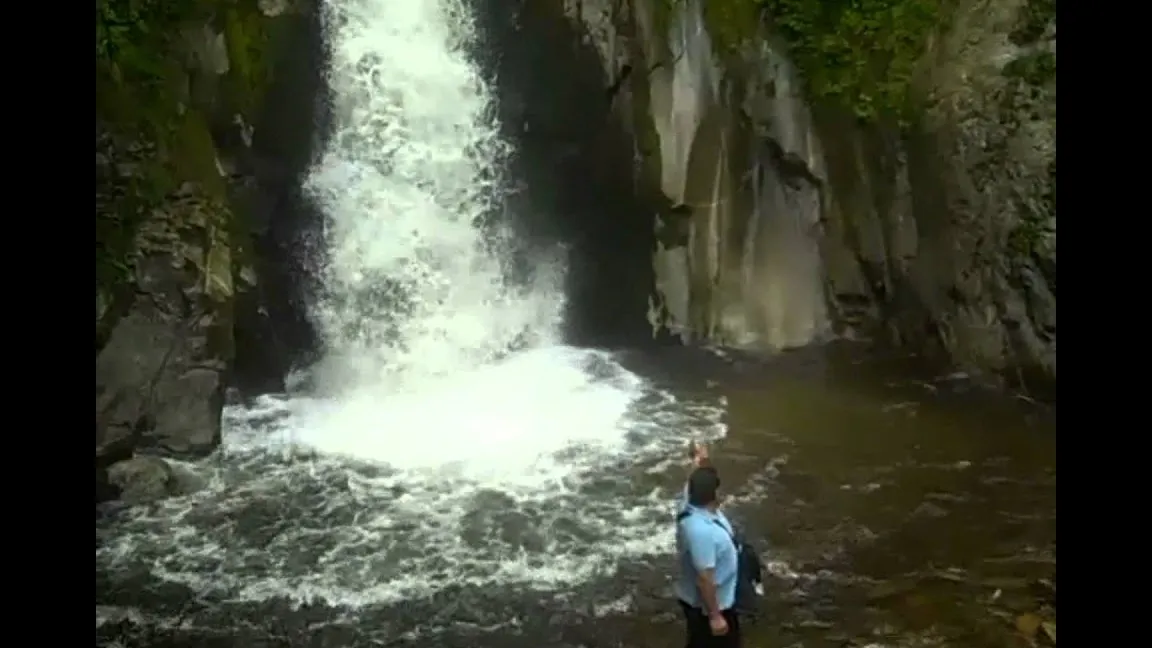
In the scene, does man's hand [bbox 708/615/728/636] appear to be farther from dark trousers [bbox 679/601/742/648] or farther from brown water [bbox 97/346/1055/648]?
brown water [bbox 97/346/1055/648]

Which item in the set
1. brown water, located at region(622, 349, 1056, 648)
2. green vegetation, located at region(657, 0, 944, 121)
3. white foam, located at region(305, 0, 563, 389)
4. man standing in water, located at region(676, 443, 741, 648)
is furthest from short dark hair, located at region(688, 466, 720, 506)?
green vegetation, located at region(657, 0, 944, 121)

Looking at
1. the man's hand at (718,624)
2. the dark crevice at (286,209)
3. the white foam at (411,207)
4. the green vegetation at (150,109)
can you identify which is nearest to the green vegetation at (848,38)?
the white foam at (411,207)

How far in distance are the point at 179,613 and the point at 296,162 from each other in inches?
306

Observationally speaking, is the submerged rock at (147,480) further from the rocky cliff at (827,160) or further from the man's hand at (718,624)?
the rocky cliff at (827,160)

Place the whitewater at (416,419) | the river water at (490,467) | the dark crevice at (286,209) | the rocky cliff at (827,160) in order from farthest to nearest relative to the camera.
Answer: the dark crevice at (286,209) < the rocky cliff at (827,160) < the whitewater at (416,419) < the river water at (490,467)

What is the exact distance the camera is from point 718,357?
1499 cm

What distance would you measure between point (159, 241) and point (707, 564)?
830 cm

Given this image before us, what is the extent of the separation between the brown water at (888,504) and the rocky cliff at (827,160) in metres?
1.04

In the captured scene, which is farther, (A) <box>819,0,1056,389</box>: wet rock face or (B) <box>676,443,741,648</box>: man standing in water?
(A) <box>819,0,1056,389</box>: wet rock face

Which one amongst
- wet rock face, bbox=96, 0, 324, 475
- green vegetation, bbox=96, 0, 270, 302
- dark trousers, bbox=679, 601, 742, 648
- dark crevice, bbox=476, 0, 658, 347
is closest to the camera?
dark trousers, bbox=679, 601, 742, 648

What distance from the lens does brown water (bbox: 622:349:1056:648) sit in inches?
309

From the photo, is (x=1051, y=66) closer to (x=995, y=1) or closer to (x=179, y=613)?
(x=995, y=1)

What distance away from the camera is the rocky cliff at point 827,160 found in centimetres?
1323
